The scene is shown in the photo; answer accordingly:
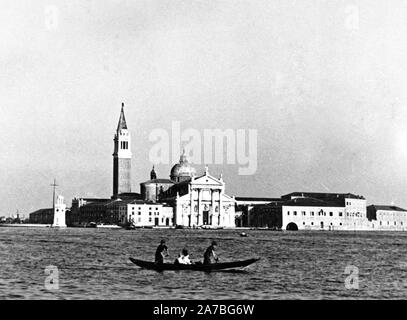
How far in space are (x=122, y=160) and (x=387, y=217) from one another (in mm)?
35511

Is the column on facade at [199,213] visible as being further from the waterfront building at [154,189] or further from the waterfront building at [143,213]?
the waterfront building at [154,189]

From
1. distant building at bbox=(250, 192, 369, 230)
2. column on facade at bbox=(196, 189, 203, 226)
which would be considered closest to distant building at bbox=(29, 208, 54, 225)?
column on facade at bbox=(196, 189, 203, 226)

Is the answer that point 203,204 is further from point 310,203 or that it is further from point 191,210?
point 310,203

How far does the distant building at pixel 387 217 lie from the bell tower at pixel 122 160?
3169 cm

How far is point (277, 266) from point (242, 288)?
647 centimetres

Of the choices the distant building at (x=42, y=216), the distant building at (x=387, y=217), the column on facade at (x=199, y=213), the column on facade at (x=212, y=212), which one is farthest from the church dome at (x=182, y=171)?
the distant building at (x=387, y=217)

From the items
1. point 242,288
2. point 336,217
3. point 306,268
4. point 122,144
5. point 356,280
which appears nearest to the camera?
point 242,288

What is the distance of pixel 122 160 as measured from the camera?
9662 centimetres

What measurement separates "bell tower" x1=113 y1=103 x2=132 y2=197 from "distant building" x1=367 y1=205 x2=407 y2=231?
104 ft

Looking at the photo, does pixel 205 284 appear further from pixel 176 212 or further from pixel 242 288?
pixel 176 212

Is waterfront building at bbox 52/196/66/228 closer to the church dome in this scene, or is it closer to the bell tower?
the bell tower

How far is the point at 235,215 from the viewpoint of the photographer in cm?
9419
